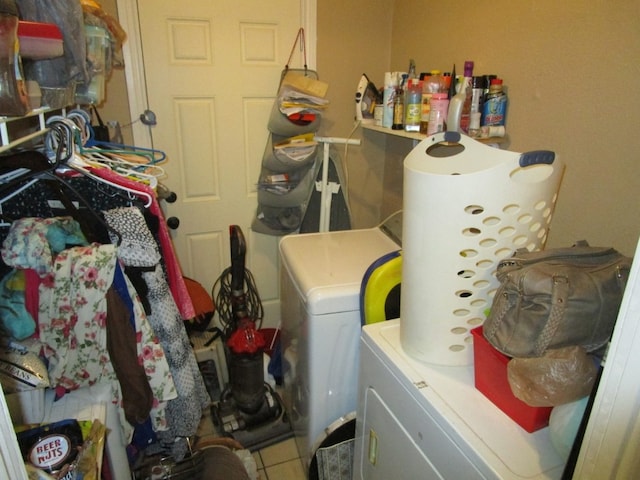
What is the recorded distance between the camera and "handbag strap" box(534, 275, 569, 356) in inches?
29.9

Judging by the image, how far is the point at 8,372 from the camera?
100 centimetres

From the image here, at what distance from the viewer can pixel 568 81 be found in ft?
4.30

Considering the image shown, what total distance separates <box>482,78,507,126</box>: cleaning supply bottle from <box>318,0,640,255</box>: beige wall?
4 cm

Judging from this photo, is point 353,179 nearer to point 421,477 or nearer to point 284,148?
point 284,148

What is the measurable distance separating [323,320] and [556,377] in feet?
2.62

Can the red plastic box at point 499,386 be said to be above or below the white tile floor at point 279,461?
above

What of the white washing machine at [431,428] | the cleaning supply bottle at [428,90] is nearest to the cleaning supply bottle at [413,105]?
the cleaning supply bottle at [428,90]

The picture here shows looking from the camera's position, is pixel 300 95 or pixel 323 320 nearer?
pixel 323 320

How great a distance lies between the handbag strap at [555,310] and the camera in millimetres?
760

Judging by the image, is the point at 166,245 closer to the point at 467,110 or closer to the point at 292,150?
the point at 292,150

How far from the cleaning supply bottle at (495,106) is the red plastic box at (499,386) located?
879 millimetres

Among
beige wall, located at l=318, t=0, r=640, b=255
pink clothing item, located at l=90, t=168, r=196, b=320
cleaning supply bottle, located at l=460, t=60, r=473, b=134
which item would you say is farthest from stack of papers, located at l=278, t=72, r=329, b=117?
pink clothing item, located at l=90, t=168, r=196, b=320

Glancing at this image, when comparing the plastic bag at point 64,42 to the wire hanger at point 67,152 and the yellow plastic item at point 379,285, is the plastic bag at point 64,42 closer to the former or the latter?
the wire hanger at point 67,152

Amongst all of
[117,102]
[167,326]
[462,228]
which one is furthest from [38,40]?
[117,102]
